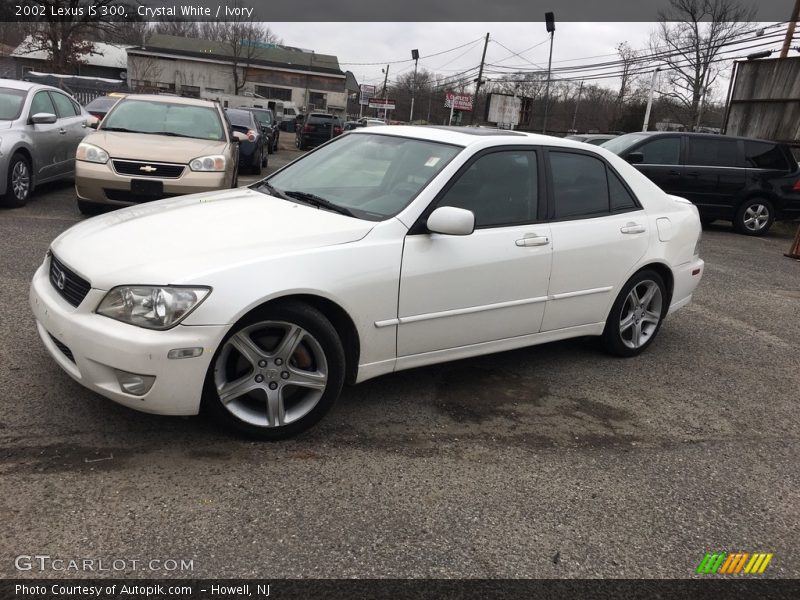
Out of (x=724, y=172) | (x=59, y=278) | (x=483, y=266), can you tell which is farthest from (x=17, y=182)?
(x=724, y=172)

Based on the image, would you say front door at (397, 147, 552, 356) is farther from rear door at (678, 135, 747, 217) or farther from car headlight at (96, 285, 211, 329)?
rear door at (678, 135, 747, 217)

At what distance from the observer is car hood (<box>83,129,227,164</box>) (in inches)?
297

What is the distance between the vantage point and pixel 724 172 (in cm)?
1214

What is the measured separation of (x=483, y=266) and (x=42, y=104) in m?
8.06

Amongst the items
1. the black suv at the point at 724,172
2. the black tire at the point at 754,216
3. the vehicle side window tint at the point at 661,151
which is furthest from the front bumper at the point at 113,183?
the black tire at the point at 754,216

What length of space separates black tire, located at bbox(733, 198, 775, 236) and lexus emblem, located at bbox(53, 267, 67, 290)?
1221 centimetres

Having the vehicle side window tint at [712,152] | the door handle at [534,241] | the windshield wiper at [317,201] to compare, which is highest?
the vehicle side window tint at [712,152]

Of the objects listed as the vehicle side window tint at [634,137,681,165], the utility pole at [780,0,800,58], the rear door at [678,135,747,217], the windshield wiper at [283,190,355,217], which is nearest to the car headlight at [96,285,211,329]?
the windshield wiper at [283,190,355,217]

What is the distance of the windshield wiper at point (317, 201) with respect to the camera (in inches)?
146

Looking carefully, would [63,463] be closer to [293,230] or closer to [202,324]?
[202,324]

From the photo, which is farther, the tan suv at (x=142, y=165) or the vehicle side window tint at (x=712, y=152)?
the vehicle side window tint at (x=712, y=152)

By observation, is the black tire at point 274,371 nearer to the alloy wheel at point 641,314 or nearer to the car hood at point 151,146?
the alloy wheel at point 641,314

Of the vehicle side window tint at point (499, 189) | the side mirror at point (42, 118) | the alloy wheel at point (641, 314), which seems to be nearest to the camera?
the vehicle side window tint at point (499, 189)

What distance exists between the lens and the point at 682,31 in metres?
37.6
